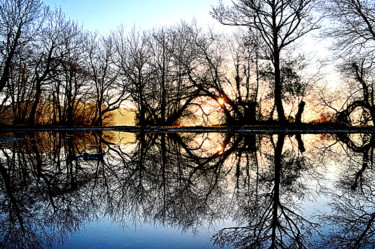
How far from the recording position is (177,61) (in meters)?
23.4

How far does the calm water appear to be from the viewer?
215 centimetres

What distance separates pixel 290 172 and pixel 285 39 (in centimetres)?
1522

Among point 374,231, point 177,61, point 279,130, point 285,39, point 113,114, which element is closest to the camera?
point 374,231

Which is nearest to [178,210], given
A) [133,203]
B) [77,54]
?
[133,203]

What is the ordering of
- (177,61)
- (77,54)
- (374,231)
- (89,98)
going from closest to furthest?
1. (374,231)
2. (177,61)
3. (77,54)
4. (89,98)

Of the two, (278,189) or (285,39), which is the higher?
(285,39)

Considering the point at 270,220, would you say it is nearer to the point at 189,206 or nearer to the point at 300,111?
the point at 189,206

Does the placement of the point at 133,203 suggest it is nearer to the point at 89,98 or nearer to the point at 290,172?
the point at 290,172

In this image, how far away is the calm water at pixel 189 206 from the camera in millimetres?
2148

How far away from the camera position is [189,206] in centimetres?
293

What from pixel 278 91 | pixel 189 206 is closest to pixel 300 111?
pixel 278 91

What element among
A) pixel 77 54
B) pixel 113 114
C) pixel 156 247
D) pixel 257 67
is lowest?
pixel 156 247

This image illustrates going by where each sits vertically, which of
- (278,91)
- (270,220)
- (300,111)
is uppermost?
(278,91)

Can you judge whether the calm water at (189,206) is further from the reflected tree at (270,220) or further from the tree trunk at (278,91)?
the tree trunk at (278,91)
